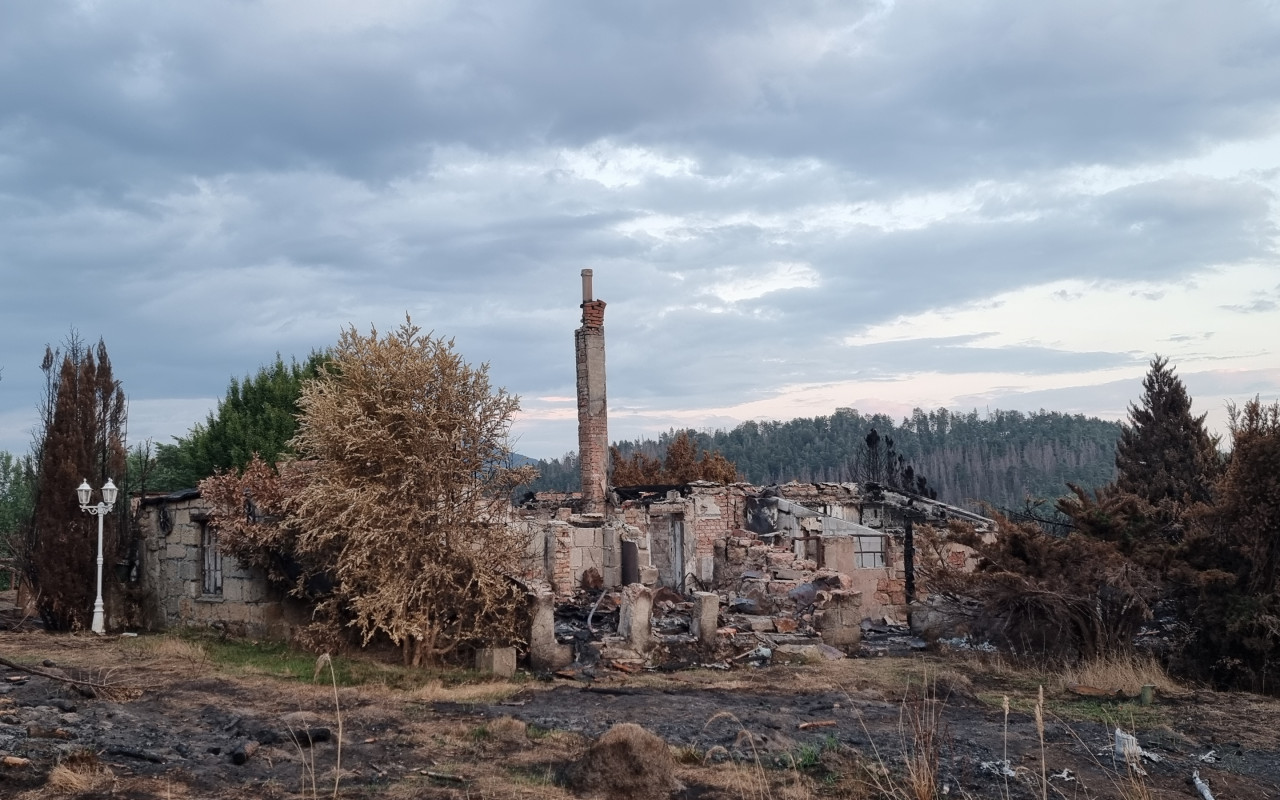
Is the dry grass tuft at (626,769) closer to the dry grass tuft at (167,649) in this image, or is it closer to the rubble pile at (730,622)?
the rubble pile at (730,622)

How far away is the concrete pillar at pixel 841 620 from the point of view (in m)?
15.6

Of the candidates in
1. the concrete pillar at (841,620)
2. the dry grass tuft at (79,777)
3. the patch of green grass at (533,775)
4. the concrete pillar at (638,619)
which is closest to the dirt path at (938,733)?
the patch of green grass at (533,775)

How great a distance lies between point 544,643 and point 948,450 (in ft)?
283

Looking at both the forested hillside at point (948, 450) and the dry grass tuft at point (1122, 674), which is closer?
the dry grass tuft at point (1122, 674)

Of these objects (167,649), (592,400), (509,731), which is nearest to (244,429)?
(592,400)

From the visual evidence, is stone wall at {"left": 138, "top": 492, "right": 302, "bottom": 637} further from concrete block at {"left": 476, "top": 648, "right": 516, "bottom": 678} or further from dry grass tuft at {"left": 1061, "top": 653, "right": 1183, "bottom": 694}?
dry grass tuft at {"left": 1061, "top": 653, "right": 1183, "bottom": 694}

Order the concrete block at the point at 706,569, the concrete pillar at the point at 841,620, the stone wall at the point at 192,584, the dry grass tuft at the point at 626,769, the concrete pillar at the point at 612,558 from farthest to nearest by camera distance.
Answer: the concrete pillar at the point at 612,558 → the concrete block at the point at 706,569 → the stone wall at the point at 192,584 → the concrete pillar at the point at 841,620 → the dry grass tuft at the point at 626,769

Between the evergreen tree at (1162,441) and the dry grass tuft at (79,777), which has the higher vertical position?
the evergreen tree at (1162,441)

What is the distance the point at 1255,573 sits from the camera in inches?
452

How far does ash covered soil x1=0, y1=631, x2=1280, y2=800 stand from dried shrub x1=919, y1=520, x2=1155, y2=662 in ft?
2.28

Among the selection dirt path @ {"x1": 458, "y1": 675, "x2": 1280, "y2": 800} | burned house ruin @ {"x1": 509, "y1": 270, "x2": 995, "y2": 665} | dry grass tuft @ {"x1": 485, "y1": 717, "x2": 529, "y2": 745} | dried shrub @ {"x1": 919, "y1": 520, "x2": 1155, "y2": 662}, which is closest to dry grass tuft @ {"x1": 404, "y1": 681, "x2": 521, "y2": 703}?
dirt path @ {"x1": 458, "y1": 675, "x2": 1280, "y2": 800}

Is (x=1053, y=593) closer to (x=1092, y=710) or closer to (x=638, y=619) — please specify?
(x=1092, y=710)

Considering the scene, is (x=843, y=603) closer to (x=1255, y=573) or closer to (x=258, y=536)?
(x=1255, y=573)

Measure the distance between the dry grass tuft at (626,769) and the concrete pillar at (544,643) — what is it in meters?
6.06
